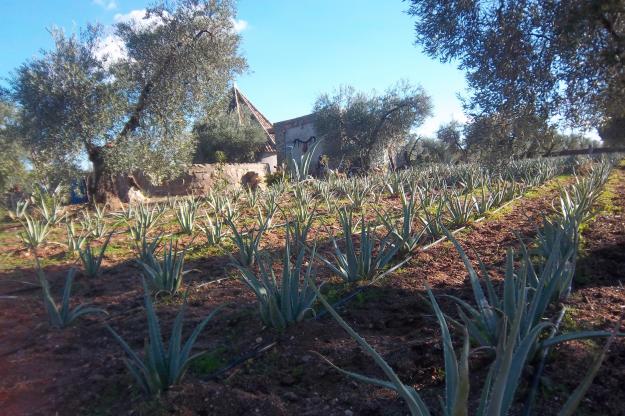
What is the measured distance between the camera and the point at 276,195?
29.0 feet

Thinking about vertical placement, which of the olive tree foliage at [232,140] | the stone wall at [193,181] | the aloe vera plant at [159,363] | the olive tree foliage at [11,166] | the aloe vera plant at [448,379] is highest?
the olive tree foliage at [232,140]

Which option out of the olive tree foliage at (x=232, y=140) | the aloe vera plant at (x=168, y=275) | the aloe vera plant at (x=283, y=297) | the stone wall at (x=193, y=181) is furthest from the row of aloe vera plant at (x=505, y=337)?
the olive tree foliage at (x=232, y=140)

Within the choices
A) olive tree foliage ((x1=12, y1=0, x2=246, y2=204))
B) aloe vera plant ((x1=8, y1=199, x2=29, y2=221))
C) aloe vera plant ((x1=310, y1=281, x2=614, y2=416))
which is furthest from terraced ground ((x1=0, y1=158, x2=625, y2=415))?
olive tree foliage ((x1=12, y1=0, x2=246, y2=204))

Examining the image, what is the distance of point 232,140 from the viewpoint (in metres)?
26.0

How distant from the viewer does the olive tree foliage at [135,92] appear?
392 inches

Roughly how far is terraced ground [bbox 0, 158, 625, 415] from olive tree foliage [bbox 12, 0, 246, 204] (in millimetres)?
6127

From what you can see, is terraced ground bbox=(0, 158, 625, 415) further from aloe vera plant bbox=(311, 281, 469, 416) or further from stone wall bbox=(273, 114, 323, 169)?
stone wall bbox=(273, 114, 323, 169)

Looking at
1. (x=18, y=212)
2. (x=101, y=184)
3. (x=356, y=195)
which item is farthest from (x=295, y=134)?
(x=356, y=195)

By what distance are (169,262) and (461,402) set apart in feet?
10.2

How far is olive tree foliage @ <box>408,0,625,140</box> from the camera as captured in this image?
15.8 feet

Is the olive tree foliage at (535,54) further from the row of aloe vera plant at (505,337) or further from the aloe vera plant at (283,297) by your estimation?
the aloe vera plant at (283,297)

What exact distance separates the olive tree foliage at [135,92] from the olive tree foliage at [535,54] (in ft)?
22.4

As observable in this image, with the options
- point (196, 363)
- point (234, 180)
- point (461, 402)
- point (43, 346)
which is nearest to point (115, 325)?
point (43, 346)

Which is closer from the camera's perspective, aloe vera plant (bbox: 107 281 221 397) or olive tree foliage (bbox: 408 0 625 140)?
aloe vera plant (bbox: 107 281 221 397)
